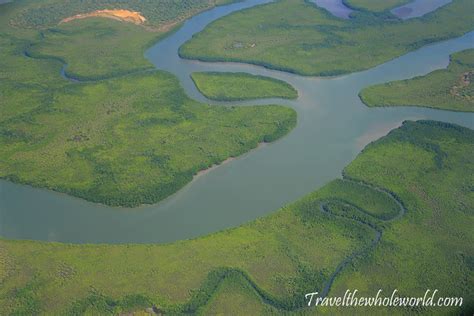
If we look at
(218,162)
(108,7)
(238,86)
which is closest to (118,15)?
(108,7)

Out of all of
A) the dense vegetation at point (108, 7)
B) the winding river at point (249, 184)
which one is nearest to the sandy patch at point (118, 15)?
the dense vegetation at point (108, 7)

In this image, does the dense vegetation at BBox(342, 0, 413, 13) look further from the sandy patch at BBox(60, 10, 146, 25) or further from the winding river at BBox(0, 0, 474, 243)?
the sandy patch at BBox(60, 10, 146, 25)

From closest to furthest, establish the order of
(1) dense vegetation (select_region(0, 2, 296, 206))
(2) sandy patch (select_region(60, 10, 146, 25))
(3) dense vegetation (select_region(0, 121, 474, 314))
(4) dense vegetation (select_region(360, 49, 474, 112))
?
(3) dense vegetation (select_region(0, 121, 474, 314)) < (1) dense vegetation (select_region(0, 2, 296, 206)) < (4) dense vegetation (select_region(360, 49, 474, 112)) < (2) sandy patch (select_region(60, 10, 146, 25))

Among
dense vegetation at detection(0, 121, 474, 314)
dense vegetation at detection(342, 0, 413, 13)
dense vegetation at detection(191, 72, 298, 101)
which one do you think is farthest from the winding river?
dense vegetation at detection(342, 0, 413, 13)

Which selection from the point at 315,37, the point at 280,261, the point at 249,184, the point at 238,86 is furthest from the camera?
the point at 315,37

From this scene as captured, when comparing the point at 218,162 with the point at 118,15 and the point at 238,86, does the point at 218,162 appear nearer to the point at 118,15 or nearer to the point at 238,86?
the point at 238,86

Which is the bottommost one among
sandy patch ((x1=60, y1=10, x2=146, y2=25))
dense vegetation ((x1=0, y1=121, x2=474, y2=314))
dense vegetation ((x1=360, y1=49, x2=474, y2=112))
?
dense vegetation ((x1=0, y1=121, x2=474, y2=314))
